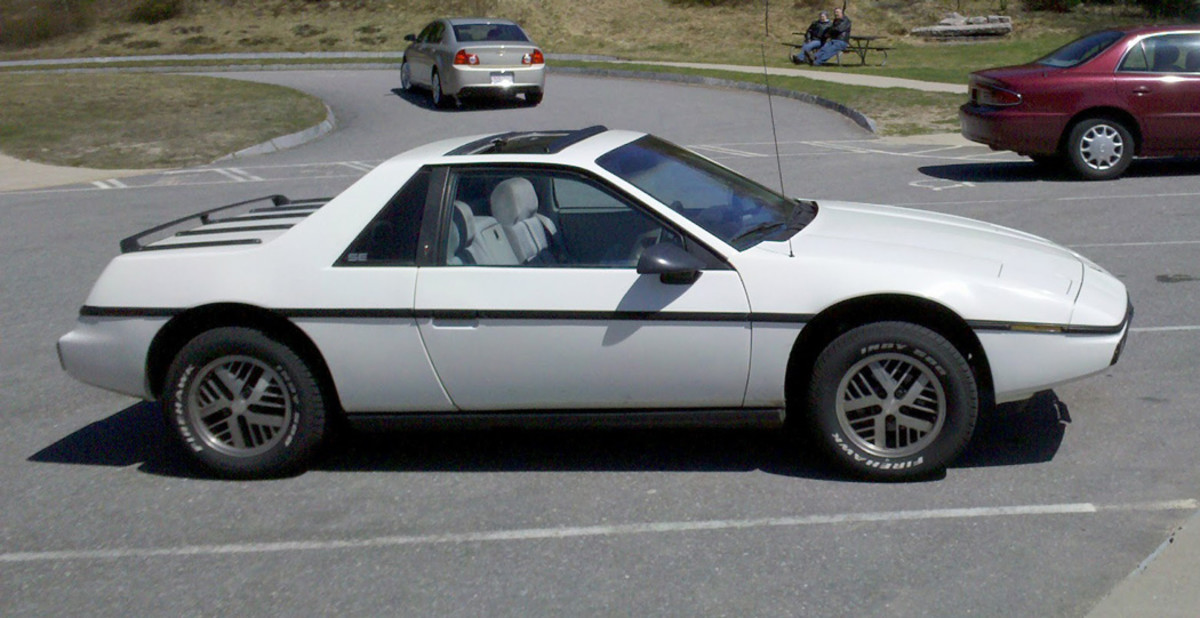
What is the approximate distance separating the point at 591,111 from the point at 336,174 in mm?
6870

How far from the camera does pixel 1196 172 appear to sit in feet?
46.7

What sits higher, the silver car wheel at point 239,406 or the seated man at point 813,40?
the silver car wheel at point 239,406

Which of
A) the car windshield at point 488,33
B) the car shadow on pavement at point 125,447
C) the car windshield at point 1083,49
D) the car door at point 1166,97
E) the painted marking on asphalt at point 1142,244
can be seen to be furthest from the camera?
the car windshield at point 488,33

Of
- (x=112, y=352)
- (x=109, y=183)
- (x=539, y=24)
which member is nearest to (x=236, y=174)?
(x=109, y=183)

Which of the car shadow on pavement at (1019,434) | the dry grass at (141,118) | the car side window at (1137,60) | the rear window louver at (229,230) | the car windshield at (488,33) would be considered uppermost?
the rear window louver at (229,230)

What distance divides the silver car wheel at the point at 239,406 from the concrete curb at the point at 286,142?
14229 mm

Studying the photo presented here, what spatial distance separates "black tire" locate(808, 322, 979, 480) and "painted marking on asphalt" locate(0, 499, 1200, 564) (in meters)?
0.31

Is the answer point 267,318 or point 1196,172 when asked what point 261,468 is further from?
point 1196,172

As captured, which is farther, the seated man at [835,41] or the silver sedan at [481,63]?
the seated man at [835,41]

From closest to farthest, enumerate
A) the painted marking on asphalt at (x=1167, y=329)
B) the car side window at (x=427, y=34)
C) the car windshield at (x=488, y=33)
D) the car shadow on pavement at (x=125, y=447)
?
the car shadow on pavement at (x=125, y=447) < the painted marking on asphalt at (x=1167, y=329) < the car windshield at (x=488, y=33) < the car side window at (x=427, y=34)

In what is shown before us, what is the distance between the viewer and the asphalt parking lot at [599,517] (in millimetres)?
4582

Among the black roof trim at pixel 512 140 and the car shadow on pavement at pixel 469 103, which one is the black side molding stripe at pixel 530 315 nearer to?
the black roof trim at pixel 512 140

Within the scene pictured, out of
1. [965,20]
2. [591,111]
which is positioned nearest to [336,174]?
[591,111]

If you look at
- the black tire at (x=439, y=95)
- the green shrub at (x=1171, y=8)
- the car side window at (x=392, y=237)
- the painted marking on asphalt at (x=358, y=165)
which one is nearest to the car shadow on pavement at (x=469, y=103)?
the black tire at (x=439, y=95)
